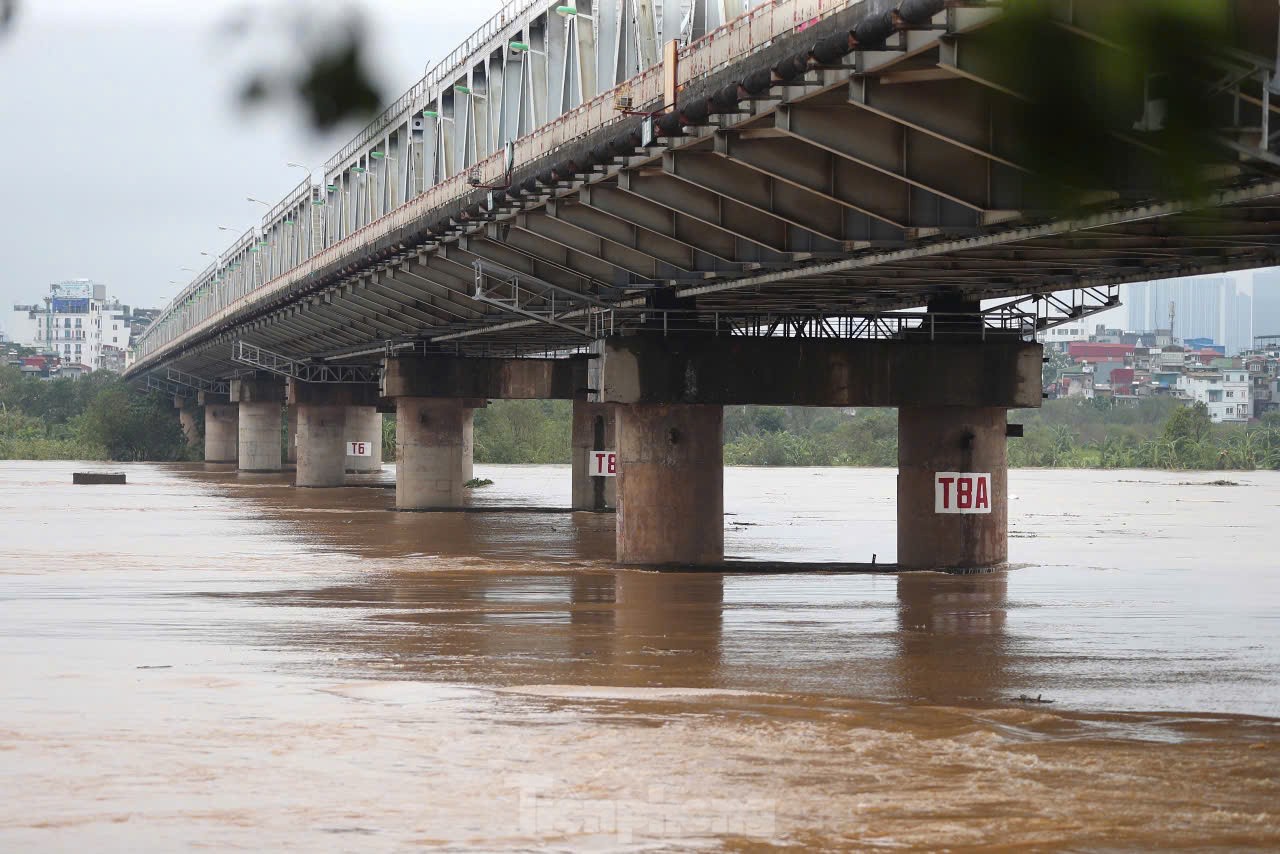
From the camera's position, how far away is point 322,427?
87.1 meters

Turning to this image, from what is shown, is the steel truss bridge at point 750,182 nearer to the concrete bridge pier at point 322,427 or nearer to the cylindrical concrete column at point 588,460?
the cylindrical concrete column at point 588,460

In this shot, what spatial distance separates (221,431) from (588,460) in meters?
79.6

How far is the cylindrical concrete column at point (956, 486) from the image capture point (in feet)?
119

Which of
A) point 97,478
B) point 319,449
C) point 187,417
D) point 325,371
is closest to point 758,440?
point 187,417

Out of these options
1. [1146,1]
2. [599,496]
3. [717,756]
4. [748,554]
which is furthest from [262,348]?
[1146,1]

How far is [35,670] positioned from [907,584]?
60.7ft

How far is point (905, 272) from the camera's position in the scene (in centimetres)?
3150

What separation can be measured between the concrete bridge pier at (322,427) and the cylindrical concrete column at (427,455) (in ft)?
78.2

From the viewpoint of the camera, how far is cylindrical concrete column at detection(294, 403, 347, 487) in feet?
283

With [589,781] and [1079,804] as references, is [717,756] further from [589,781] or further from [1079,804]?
A: [1079,804]

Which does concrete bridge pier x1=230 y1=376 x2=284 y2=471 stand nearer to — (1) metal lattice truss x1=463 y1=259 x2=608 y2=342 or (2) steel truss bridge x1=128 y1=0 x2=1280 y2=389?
(2) steel truss bridge x1=128 y1=0 x2=1280 y2=389

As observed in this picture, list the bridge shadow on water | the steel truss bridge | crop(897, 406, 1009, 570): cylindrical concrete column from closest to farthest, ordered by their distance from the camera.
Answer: the steel truss bridge < the bridge shadow on water < crop(897, 406, 1009, 570): cylindrical concrete column

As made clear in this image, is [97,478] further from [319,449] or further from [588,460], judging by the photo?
[588,460]

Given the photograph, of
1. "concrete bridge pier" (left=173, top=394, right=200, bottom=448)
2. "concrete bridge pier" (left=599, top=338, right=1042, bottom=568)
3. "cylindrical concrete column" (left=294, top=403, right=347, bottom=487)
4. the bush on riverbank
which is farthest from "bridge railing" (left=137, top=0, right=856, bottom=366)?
"concrete bridge pier" (left=173, top=394, right=200, bottom=448)
